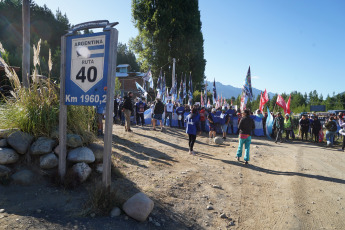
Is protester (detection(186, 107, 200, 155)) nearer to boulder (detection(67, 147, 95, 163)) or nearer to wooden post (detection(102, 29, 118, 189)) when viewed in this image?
boulder (detection(67, 147, 95, 163))

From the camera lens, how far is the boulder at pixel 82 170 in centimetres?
402

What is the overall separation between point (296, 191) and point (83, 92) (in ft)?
17.2

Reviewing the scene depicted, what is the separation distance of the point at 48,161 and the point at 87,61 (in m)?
1.93

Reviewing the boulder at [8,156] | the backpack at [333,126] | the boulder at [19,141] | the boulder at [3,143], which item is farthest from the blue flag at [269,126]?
the boulder at [3,143]

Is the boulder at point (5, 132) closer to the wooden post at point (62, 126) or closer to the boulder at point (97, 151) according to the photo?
the wooden post at point (62, 126)

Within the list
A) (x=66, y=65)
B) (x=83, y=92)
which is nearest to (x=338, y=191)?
(x=83, y=92)

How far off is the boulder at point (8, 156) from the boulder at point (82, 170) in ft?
3.33

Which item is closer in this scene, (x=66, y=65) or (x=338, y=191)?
(x=66, y=65)

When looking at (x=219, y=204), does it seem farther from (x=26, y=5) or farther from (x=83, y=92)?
(x=26, y=5)

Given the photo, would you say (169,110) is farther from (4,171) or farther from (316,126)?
(4,171)

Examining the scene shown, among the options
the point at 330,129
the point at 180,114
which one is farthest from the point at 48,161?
the point at 330,129

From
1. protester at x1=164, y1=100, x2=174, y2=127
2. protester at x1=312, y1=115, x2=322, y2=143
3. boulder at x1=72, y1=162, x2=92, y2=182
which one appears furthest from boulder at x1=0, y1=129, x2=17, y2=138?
protester at x1=312, y1=115, x2=322, y2=143

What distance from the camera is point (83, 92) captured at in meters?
3.85

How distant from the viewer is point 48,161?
4.00 meters
